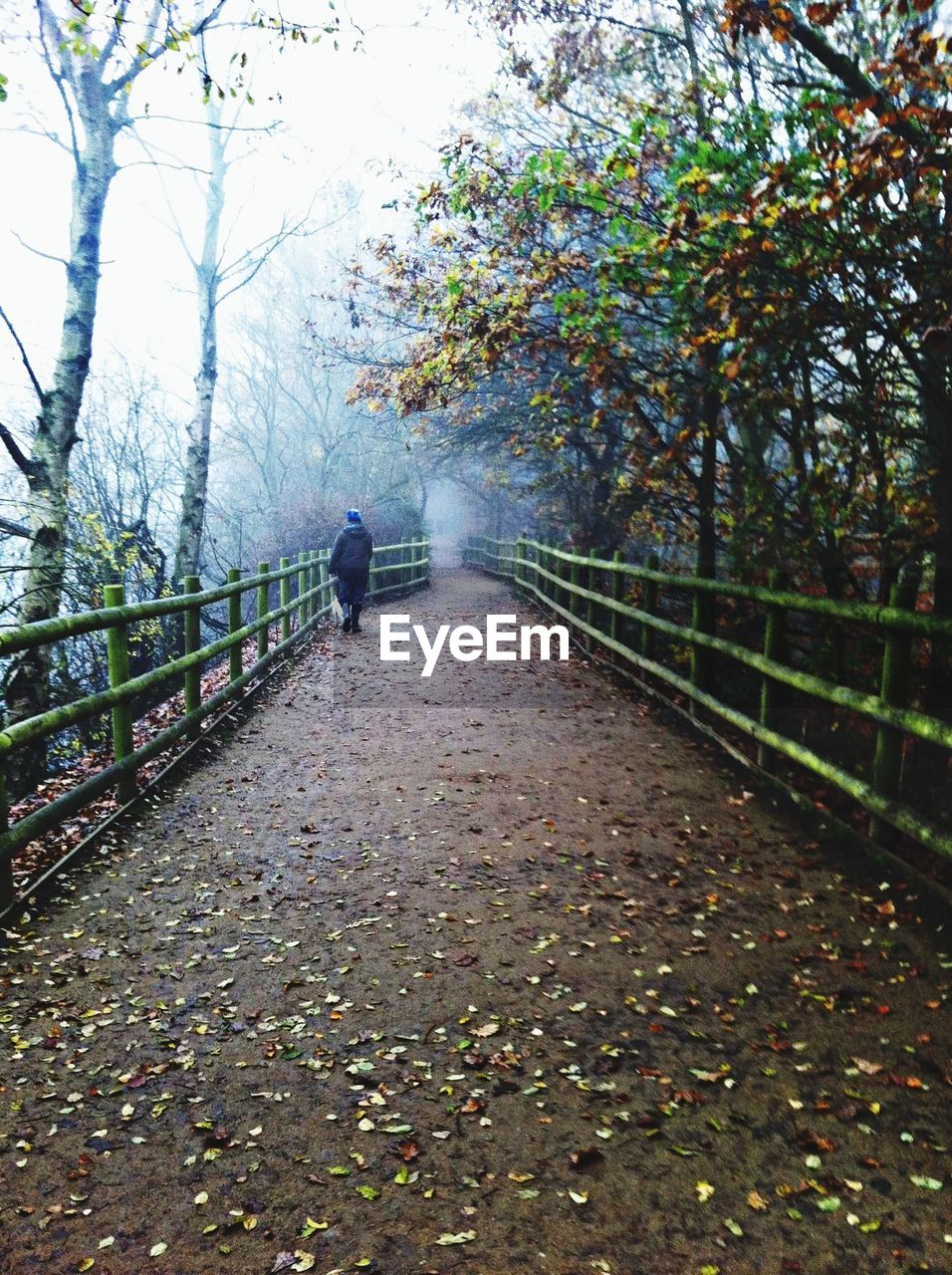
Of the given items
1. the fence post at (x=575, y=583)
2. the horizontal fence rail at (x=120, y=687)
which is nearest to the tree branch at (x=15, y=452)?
the horizontal fence rail at (x=120, y=687)

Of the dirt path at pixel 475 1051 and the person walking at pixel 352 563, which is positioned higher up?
the person walking at pixel 352 563

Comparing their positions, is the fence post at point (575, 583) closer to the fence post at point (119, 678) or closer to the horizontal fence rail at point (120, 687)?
the horizontal fence rail at point (120, 687)

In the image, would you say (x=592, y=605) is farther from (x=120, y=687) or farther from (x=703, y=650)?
(x=120, y=687)

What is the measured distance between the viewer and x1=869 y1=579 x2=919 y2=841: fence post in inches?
195

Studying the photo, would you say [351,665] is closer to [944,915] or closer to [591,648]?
[591,648]

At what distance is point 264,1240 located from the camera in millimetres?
2594

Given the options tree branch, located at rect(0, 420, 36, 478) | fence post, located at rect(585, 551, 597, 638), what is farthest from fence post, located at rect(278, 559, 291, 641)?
fence post, located at rect(585, 551, 597, 638)

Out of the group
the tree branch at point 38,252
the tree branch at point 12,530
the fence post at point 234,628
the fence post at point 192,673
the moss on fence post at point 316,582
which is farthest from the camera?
the moss on fence post at point 316,582

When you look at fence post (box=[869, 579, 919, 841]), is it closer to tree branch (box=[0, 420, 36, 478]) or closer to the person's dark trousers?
tree branch (box=[0, 420, 36, 478])

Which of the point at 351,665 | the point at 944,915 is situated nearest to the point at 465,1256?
the point at 944,915

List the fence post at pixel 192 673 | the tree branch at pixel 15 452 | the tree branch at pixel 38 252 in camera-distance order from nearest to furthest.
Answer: the fence post at pixel 192 673, the tree branch at pixel 15 452, the tree branch at pixel 38 252

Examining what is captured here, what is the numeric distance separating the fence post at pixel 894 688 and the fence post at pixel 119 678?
4368 millimetres

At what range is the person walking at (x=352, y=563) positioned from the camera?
1625cm

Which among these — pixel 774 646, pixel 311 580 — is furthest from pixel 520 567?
pixel 774 646
